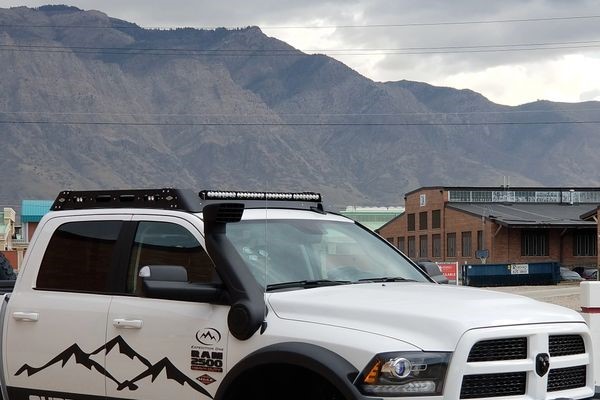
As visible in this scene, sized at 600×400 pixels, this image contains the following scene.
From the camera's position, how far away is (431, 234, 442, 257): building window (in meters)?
102

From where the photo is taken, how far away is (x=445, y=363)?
534cm

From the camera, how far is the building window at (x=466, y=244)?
94662 mm

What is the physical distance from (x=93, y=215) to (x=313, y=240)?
1.56m

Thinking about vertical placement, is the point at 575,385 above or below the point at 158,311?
below

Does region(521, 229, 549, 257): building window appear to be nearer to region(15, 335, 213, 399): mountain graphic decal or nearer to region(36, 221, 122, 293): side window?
region(36, 221, 122, 293): side window

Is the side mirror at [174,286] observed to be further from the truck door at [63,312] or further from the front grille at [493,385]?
the front grille at [493,385]

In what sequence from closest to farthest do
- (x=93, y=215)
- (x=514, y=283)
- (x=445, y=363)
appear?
(x=445, y=363) < (x=93, y=215) < (x=514, y=283)

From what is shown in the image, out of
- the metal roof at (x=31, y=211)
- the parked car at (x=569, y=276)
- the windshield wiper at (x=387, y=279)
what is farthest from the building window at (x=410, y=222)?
the windshield wiper at (x=387, y=279)

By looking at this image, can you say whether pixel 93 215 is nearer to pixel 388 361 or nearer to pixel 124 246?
pixel 124 246

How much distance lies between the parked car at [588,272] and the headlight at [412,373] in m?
74.6

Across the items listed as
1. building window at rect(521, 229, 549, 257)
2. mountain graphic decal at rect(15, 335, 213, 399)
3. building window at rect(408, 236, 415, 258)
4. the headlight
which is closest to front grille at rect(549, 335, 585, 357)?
the headlight

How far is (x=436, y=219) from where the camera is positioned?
102 metres

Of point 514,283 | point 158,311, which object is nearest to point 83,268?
point 158,311

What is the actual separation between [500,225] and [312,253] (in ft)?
273
